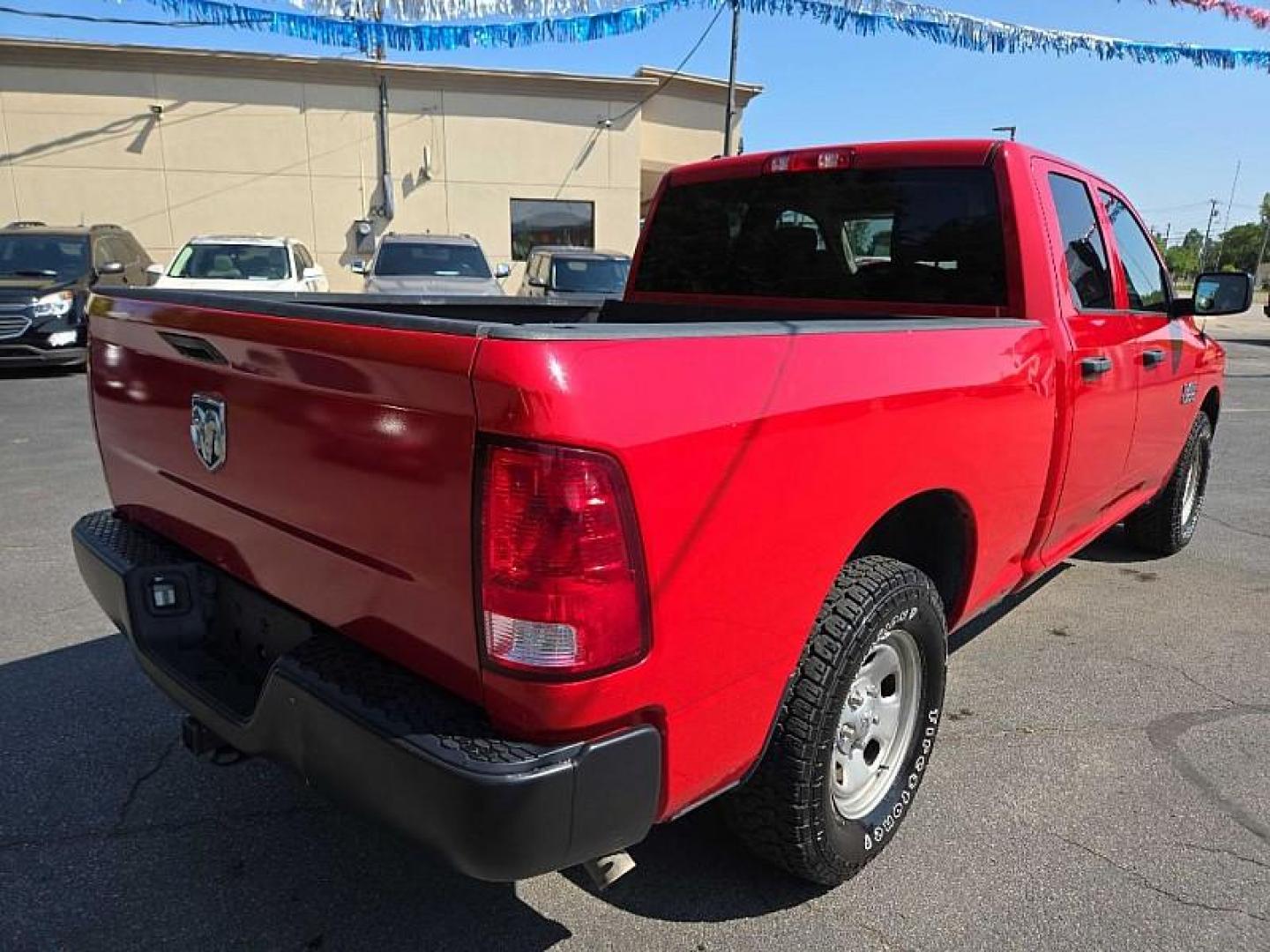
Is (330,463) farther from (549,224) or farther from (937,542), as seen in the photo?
(549,224)

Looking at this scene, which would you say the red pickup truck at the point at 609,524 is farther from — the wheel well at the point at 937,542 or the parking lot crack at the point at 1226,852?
the parking lot crack at the point at 1226,852

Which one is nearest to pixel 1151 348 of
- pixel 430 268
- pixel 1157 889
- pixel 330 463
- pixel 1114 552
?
pixel 1114 552

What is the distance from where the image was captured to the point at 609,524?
1547 mm

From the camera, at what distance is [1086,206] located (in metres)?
3.48

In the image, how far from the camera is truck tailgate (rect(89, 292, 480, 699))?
5.23ft

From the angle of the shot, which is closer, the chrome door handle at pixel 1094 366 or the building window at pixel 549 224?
the chrome door handle at pixel 1094 366

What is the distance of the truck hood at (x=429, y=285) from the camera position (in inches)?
456

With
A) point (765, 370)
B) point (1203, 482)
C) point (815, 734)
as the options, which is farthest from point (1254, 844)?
point (1203, 482)

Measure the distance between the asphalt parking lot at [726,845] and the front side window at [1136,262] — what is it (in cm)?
153

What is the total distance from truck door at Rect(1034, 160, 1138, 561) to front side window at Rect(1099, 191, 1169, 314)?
0.24 m

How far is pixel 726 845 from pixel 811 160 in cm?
245

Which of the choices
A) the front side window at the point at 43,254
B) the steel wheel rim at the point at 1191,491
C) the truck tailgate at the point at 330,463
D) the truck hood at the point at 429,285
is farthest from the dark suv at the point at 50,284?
the steel wheel rim at the point at 1191,491

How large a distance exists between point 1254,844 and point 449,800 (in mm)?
2372

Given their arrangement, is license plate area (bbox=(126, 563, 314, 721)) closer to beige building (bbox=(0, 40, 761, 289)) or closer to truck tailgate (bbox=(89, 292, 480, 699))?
truck tailgate (bbox=(89, 292, 480, 699))
